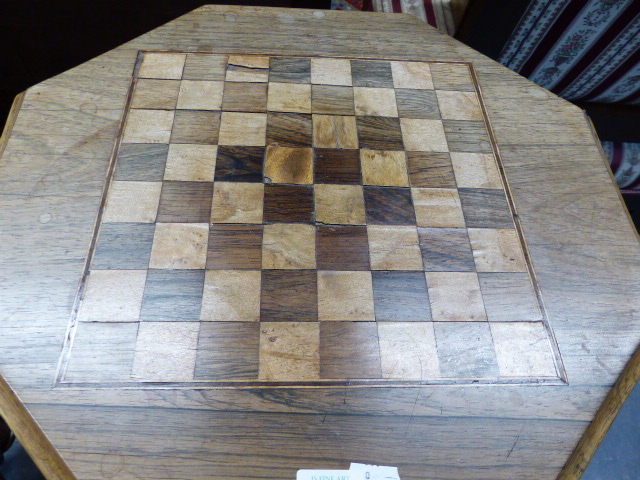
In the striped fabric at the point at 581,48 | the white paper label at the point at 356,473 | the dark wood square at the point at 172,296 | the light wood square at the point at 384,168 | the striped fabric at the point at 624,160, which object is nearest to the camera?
the white paper label at the point at 356,473

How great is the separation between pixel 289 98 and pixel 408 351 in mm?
714

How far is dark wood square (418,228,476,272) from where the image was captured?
952mm

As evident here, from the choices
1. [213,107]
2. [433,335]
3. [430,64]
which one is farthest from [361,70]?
[433,335]

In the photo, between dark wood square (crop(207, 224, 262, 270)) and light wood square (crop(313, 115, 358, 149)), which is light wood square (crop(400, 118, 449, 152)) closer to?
A: light wood square (crop(313, 115, 358, 149))

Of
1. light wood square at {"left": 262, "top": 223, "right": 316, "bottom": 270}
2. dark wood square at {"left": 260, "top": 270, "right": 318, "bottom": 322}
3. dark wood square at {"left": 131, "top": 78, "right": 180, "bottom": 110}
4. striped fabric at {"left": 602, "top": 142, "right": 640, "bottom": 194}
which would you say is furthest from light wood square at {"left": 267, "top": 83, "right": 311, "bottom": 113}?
striped fabric at {"left": 602, "top": 142, "right": 640, "bottom": 194}

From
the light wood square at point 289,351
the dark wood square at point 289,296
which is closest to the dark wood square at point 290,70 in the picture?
the dark wood square at point 289,296

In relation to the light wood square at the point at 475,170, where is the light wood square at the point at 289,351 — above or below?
below

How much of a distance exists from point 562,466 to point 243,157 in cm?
89

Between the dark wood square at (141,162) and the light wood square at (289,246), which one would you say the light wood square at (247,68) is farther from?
the light wood square at (289,246)

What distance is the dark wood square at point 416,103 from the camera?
3.86 feet

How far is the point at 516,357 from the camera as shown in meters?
0.86

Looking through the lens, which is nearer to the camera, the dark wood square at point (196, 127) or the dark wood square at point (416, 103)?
the dark wood square at point (196, 127)

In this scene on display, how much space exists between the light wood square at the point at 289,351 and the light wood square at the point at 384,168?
0.39m

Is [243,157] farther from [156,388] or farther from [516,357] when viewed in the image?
[516,357]
